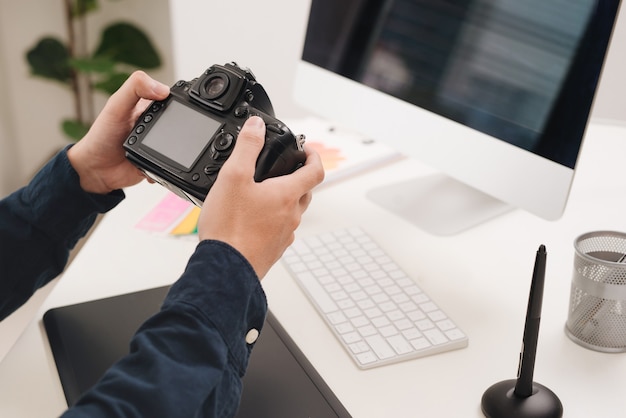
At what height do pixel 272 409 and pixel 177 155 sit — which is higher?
pixel 177 155

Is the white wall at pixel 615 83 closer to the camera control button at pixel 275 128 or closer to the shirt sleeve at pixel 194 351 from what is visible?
the camera control button at pixel 275 128

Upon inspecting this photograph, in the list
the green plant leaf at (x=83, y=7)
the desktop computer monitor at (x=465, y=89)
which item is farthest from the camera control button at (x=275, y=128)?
the green plant leaf at (x=83, y=7)

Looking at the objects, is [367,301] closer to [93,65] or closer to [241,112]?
[241,112]

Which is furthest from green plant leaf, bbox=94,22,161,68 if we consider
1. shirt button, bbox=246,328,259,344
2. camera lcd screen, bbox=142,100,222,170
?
shirt button, bbox=246,328,259,344

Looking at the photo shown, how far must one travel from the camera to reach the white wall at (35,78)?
219 centimetres

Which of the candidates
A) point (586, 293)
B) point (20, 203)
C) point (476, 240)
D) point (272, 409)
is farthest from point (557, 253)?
point (20, 203)

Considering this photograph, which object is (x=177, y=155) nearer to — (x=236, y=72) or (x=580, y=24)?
(x=236, y=72)

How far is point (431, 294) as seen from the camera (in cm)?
79

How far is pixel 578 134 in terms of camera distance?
739 mm

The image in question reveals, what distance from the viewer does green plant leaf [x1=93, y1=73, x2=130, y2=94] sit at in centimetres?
214

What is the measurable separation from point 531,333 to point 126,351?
1.24ft

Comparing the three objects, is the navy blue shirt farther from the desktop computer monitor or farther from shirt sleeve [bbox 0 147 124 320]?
the desktop computer monitor

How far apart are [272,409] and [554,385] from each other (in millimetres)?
268

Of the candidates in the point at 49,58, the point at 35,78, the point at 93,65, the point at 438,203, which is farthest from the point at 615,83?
the point at 35,78
